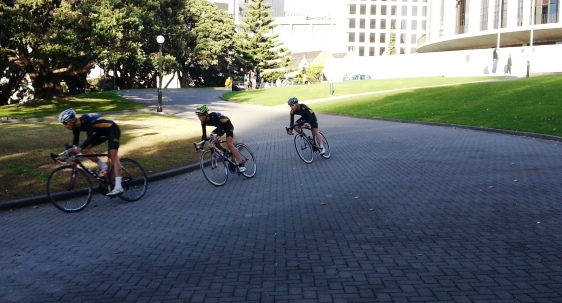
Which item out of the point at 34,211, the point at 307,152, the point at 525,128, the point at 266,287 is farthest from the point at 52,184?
the point at 525,128

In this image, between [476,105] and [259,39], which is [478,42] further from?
[476,105]

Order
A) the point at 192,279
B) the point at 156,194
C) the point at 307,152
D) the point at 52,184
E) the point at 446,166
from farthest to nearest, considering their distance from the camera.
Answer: the point at 307,152, the point at 446,166, the point at 156,194, the point at 52,184, the point at 192,279

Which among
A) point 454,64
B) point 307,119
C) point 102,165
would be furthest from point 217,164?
point 454,64

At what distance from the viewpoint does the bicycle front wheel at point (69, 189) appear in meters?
8.91

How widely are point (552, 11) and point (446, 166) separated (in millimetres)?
52656

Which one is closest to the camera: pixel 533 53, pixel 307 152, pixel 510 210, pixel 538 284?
pixel 538 284

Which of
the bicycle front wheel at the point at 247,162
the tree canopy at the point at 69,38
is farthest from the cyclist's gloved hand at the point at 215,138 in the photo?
the tree canopy at the point at 69,38

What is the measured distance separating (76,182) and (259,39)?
6686 cm

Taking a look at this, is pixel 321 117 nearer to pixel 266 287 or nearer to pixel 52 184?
pixel 52 184

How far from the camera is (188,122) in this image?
25609 mm

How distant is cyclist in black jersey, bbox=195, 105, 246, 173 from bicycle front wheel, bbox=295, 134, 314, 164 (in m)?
2.41

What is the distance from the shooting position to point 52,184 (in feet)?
29.3

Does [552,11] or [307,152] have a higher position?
[552,11]

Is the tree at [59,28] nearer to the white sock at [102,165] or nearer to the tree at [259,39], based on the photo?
the white sock at [102,165]
